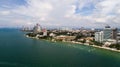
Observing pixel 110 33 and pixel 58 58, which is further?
pixel 110 33

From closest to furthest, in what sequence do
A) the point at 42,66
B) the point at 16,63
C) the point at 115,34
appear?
the point at 42,66 < the point at 16,63 < the point at 115,34

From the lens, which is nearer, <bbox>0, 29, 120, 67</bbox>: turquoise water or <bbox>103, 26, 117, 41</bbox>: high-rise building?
<bbox>0, 29, 120, 67</bbox>: turquoise water

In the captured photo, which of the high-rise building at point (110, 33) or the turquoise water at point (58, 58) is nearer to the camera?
the turquoise water at point (58, 58)

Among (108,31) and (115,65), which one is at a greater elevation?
(108,31)

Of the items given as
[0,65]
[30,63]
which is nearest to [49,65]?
[30,63]

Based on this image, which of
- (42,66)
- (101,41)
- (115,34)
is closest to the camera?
(42,66)

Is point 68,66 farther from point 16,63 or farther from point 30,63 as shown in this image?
point 16,63

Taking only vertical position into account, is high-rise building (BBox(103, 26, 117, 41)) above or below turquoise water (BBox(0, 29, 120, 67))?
above

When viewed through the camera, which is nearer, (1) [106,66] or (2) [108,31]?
(1) [106,66]

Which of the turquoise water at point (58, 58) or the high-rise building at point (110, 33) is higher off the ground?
Result: the high-rise building at point (110, 33)

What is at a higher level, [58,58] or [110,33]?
[110,33]
